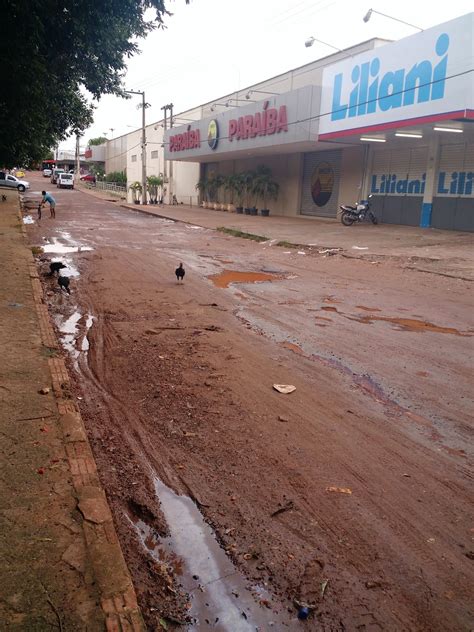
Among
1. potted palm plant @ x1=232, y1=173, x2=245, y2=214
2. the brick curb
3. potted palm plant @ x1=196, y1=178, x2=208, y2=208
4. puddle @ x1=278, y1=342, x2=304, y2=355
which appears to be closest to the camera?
the brick curb

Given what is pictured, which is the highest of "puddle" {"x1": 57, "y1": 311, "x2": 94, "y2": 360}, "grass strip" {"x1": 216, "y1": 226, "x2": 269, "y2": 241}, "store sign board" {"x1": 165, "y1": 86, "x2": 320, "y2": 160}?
"store sign board" {"x1": 165, "y1": 86, "x2": 320, "y2": 160}

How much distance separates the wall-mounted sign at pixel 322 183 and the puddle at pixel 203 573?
2748 centimetres

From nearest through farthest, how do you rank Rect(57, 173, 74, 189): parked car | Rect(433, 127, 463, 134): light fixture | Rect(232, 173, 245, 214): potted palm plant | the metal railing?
Rect(433, 127, 463, 134): light fixture → Rect(232, 173, 245, 214): potted palm plant → the metal railing → Rect(57, 173, 74, 189): parked car

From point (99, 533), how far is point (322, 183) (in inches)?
1136

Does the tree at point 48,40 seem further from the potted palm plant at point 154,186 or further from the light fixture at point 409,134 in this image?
the potted palm plant at point 154,186

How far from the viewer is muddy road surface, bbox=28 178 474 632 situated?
2668 mm

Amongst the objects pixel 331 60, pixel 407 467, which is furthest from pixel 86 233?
pixel 407 467

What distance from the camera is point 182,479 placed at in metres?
3.70

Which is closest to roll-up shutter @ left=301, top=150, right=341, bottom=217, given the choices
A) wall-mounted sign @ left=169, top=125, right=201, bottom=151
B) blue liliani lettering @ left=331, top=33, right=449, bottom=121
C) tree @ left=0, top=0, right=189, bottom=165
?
blue liliani lettering @ left=331, top=33, right=449, bottom=121

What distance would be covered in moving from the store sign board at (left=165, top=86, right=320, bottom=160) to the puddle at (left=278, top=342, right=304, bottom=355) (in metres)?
20.0

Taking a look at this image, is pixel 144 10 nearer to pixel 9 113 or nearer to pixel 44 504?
pixel 9 113

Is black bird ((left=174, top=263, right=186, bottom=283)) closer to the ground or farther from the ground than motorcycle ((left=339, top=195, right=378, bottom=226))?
closer to the ground

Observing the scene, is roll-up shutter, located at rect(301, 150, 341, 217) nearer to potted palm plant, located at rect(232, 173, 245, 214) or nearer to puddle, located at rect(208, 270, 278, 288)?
potted palm plant, located at rect(232, 173, 245, 214)

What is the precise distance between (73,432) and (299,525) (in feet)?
5.78
